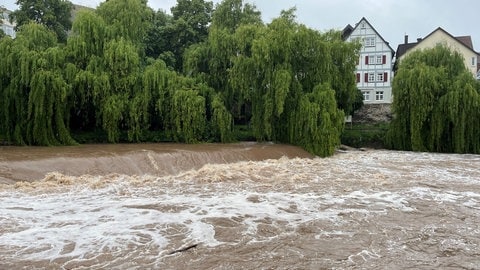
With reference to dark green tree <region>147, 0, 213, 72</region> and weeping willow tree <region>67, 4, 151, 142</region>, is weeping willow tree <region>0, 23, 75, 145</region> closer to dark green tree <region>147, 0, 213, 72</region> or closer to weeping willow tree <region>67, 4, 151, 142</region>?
weeping willow tree <region>67, 4, 151, 142</region>

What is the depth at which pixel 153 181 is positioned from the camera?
13.0 meters

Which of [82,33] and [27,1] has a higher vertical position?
[27,1]

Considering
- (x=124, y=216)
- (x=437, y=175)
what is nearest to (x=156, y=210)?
(x=124, y=216)

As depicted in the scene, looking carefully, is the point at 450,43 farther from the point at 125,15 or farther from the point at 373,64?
the point at 125,15

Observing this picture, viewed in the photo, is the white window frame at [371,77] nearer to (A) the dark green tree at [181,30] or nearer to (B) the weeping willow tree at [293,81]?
(A) the dark green tree at [181,30]

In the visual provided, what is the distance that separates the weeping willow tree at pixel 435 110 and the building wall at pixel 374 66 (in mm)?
18446

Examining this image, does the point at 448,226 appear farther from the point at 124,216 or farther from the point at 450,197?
the point at 124,216

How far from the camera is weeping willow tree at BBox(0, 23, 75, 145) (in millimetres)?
18328

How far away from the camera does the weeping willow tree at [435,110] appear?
23.4m

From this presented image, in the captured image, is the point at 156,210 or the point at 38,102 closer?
the point at 156,210

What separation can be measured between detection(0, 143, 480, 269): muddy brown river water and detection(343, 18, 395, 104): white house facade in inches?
1154

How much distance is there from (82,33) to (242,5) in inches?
547

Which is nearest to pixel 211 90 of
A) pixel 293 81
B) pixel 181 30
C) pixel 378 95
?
pixel 293 81

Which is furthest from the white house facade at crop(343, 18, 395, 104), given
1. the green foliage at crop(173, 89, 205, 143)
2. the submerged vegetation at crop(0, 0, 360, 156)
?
the green foliage at crop(173, 89, 205, 143)
